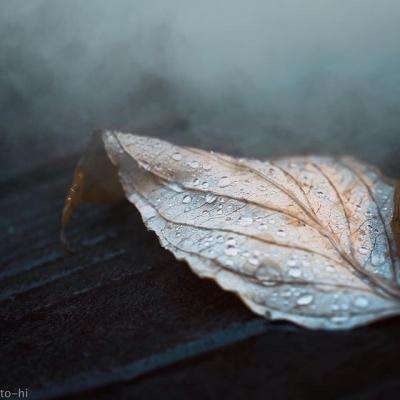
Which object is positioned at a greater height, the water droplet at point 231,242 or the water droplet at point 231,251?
the water droplet at point 231,242

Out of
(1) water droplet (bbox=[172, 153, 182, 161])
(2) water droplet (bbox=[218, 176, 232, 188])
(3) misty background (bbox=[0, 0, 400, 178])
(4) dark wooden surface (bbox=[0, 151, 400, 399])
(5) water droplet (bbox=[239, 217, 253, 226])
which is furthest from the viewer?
(3) misty background (bbox=[0, 0, 400, 178])

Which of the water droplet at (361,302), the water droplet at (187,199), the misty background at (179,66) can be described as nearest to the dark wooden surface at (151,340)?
the water droplet at (361,302)

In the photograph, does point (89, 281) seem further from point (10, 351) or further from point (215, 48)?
point (215, 48)

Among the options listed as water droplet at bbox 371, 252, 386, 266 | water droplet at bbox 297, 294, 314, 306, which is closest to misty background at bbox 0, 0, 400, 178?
water droplet at bbox 371, 252, 386, 266

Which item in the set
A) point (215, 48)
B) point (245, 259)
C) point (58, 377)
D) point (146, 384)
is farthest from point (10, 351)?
point (215, 48)

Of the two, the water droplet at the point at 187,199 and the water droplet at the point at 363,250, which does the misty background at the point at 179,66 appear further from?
the water droplet at the point at 363,250

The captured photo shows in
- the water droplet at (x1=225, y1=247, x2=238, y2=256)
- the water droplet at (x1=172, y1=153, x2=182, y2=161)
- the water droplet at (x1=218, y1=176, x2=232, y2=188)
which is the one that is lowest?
the water droplet at (x1=225, y1=247, x2=238, y2=256)

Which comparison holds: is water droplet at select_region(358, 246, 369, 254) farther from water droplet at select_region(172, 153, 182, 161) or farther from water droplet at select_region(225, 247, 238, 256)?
water droplet at select_region(172, 153, 182, 161)

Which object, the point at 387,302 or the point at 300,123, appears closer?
the point at 387,302
